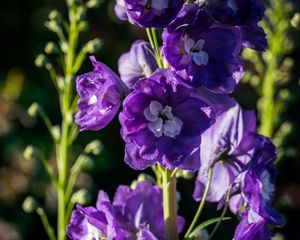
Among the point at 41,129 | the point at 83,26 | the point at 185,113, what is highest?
the point at 185,113

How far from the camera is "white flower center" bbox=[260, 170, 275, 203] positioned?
200cm

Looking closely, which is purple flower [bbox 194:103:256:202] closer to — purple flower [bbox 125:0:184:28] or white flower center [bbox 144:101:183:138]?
white flower center [bbox 144:101:183:138]

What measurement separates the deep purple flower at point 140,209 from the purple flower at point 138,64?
10.2 inches

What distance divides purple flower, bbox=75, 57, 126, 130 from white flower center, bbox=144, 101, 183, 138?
0.26ft

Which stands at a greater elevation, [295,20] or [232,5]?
[232,5]

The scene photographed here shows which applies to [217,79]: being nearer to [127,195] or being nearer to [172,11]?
[172,11]

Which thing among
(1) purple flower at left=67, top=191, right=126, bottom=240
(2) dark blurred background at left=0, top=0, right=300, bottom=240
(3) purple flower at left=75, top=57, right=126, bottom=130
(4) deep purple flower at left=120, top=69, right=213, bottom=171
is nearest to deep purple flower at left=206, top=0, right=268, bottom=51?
(4) deep purple flower at left=120, top=69, right=213, bottom=171

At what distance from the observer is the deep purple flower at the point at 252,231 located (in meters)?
1.85

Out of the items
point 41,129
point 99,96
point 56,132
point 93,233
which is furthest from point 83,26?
point 41,129

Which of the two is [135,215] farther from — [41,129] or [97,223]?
[41,129]

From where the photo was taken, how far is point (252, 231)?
1846 millimetres

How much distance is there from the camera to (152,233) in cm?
198

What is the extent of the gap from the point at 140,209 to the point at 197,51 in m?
0.43

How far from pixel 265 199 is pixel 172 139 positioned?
0.30 m
